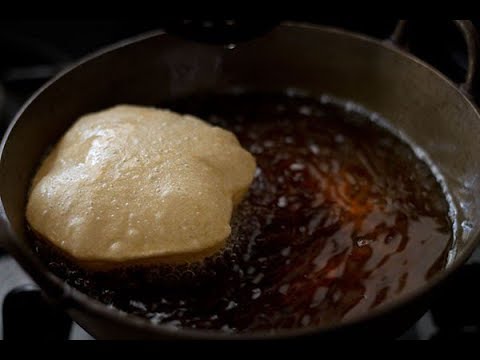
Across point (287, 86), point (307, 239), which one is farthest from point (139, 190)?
point (287, 86)

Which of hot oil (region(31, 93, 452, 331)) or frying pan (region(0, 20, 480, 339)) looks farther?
frying pan (region(0, 20, 480, 339))

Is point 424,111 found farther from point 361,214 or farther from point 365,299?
point 365,299

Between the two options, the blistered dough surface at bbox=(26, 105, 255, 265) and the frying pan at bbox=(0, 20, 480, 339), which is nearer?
the blistered dough surface at bbox=(26, 105, 255, 265)

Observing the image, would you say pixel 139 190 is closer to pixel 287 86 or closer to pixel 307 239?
pixel 307 239
